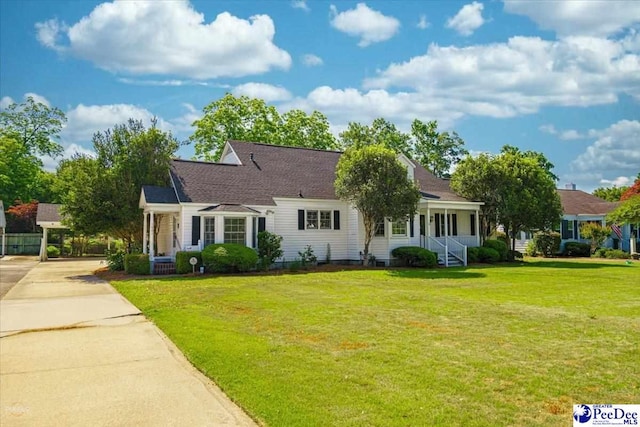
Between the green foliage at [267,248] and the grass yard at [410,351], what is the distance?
7.85 meters

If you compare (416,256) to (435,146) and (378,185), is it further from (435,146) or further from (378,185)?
(435,146)

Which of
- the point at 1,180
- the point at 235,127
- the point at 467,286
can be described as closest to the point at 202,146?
the point at 235,127

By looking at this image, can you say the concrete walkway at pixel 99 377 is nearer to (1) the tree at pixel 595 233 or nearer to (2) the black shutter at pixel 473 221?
(2) the black shutter at pixel 473 221

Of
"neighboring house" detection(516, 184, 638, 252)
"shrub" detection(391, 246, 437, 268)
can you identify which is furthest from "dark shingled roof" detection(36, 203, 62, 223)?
"neighboring house" detection(516, 184, 638, 252)

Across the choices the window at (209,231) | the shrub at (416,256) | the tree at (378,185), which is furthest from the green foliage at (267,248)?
the shrub at (416,256)

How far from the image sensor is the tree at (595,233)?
3344cm

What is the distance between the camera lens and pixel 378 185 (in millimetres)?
21391

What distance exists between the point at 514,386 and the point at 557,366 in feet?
3.49

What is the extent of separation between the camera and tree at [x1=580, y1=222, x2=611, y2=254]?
33.4 metres

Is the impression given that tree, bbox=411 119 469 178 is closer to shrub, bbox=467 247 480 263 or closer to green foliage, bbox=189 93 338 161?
green foliage, bbox=189 93 338 161

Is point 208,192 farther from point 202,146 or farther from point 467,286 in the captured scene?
point 202,146

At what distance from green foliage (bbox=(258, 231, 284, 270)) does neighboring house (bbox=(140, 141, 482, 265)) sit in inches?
19.4

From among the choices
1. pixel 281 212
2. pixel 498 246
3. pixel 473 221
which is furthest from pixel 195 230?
pixel 498 246

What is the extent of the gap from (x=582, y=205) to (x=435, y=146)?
15.8m
